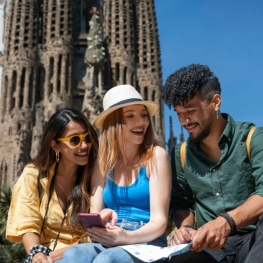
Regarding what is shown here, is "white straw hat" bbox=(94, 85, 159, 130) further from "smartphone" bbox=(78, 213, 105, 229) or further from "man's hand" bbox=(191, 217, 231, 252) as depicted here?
"man's hand" bbox=(191, 217, 231, 252)

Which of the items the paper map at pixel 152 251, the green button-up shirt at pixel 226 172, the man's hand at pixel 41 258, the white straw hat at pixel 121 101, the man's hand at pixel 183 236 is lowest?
the man's hand at pixel 41 258

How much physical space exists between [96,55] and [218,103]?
23457mm

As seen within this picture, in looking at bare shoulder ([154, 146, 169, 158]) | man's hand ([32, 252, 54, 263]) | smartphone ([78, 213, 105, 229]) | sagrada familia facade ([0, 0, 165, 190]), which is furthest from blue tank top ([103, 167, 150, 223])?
sagrada familia facade ([0, 0, 165, 190])

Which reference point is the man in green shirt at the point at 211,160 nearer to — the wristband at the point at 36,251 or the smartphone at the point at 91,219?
the smartphone at the point at 91,219

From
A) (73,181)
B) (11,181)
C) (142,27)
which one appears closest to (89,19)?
(142,27)

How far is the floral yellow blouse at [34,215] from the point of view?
360 centimetres

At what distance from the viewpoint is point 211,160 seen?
3.46 m

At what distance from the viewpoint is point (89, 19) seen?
3033 cm

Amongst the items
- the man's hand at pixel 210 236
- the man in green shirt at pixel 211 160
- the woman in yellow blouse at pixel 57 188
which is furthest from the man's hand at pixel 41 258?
the man's hand at pixel 210 236

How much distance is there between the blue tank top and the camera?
336 cm

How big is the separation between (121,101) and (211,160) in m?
0.90

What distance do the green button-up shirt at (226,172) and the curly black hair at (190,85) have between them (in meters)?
0.31

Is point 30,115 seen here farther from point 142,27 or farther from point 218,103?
point 218,103

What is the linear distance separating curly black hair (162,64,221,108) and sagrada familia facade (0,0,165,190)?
2014 cm
